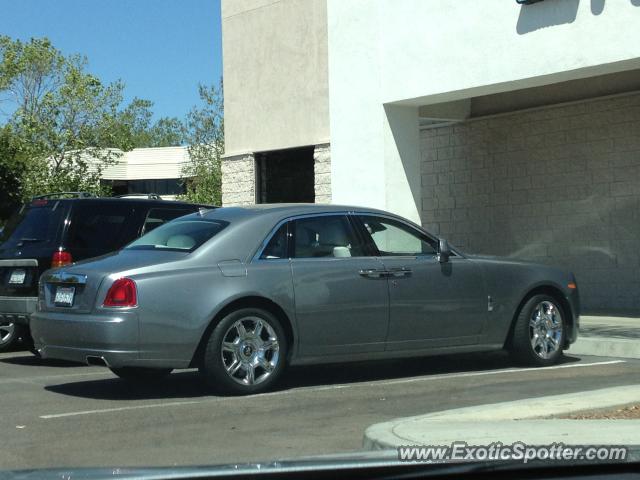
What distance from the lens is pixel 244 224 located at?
362 inches

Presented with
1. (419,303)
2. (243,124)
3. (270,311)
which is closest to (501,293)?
(419,303)

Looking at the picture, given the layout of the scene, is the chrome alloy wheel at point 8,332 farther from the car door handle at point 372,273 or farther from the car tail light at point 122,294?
the car door handle at point 372,273

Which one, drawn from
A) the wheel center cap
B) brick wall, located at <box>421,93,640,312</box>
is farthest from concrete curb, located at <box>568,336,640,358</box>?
the wheel center cap

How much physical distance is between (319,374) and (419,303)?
4.49 feet

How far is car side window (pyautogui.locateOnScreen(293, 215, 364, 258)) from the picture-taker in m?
9.41

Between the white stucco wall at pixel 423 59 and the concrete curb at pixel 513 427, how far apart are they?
6724 millimetres

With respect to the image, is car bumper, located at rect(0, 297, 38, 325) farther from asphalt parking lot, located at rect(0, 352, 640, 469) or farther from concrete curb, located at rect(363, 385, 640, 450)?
concrete curb, located at rect(363, 385, 640, 450)

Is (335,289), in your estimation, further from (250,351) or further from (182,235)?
(182,235)

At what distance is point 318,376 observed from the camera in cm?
1024

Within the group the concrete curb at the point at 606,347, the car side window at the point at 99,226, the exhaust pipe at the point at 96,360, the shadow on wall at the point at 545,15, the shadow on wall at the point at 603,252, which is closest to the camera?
the exhaust pipe at the point at 96,360

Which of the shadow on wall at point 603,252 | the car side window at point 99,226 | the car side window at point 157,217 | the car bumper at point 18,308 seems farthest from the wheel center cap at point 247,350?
the shadow on wall at point 603,252

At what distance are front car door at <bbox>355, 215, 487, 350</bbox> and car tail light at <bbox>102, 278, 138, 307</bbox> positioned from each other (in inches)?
95.0

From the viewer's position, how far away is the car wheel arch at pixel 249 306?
8.61 m

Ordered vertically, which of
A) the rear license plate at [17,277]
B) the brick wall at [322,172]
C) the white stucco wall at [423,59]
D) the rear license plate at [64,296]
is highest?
the white stucco wall at [423,59]
